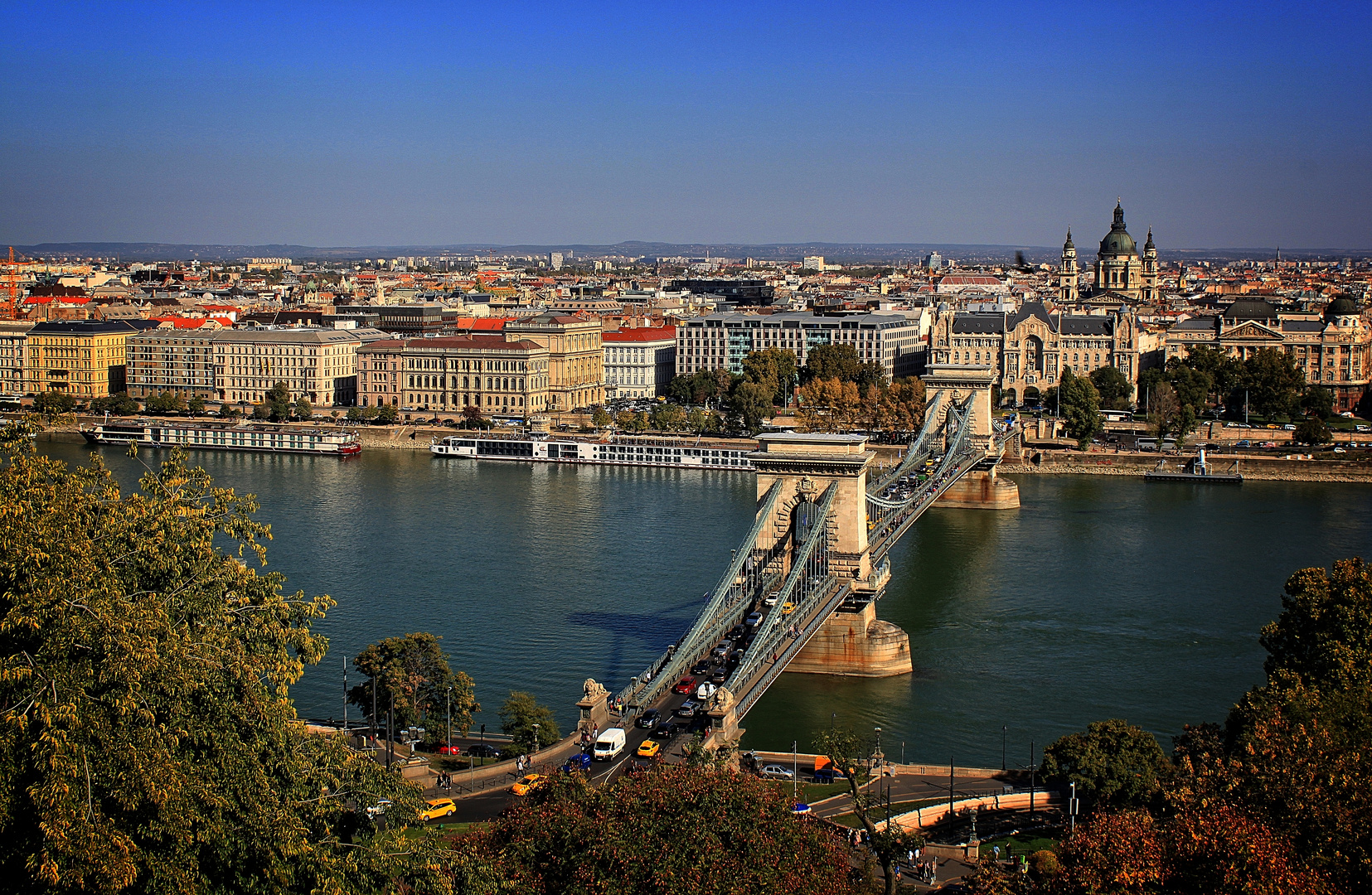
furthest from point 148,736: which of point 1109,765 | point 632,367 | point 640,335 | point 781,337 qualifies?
point 781,337

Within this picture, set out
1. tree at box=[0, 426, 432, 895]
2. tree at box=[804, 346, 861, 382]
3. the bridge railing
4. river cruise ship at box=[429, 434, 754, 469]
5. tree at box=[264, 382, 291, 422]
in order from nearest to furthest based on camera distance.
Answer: tree at box=[0, 426, 432, 895] < the bridge railing < river cruise ship at box=[429, 434, 754, 469] < tree at box=[264, 382, 291, 422] < tree at box=[804, 346, 861, 382]

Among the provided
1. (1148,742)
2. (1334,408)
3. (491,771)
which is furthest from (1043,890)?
(1334,408)

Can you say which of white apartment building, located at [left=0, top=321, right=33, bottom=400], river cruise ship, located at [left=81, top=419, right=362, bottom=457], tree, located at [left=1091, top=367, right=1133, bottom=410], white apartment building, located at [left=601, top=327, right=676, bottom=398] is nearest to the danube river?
river cruise ship, located at [left=81, top=419, right=362, bottom=457]

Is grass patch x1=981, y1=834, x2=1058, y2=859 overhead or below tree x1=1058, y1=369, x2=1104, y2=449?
below

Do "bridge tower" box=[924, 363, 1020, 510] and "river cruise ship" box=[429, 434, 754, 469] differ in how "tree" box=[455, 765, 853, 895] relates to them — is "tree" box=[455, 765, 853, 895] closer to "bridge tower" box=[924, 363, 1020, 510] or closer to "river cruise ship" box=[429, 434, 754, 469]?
"bridge tower" box=[924, 363, 1020, 510]

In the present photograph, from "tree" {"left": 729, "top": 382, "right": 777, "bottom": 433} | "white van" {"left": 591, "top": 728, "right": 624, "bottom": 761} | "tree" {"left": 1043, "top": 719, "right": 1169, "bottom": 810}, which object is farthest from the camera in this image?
"tree" {"left": 729, "top": 382, "right": 777, "bottom": 433}

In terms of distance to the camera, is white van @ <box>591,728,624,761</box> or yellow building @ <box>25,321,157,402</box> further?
yellow building @ <box>25,321,157,402</box>

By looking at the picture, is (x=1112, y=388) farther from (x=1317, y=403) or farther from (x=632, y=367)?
(x=632, y=367)
